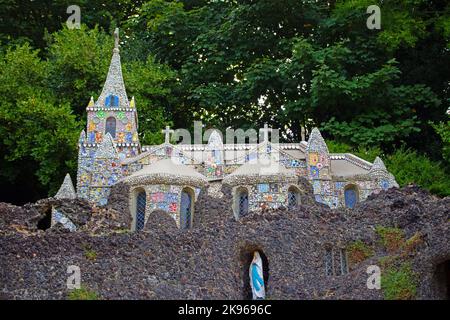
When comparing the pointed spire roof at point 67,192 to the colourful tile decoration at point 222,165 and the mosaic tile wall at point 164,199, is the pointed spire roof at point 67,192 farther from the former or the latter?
the mosaic tile wall at point 164,199

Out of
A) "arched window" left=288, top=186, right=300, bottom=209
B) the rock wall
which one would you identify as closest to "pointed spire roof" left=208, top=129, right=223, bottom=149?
"arched window" left=288, top=186, right=300, bottom=209

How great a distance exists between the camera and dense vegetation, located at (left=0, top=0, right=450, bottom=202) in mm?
35125

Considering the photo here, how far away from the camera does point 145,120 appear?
127 ft

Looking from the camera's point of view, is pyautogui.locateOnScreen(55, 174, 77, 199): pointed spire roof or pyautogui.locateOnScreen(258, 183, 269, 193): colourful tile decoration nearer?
pyautogui.locateOnScreen(258, 183, 269, 193): colourful tile decoration

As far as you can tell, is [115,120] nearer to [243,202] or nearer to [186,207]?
[186,207]

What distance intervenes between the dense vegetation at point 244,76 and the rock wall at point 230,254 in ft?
34.3

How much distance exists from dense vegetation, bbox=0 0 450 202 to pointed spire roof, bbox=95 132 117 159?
5778 mm

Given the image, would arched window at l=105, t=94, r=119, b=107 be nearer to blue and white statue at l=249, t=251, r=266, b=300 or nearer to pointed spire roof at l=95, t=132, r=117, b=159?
pointed spire roof at l=95, t=132, r=117, b=159

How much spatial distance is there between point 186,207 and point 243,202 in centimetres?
223

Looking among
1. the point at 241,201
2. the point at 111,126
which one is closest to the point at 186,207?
the point at 241,201

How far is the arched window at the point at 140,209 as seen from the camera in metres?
26.6

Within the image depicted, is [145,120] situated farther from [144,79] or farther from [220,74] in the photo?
[220,74]

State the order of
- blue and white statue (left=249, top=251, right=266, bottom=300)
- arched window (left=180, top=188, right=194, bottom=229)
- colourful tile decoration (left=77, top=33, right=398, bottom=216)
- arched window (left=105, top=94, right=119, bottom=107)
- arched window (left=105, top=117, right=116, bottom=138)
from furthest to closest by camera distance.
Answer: arched window (left=105, top=94, right=119, bottom=107)
arched window (left=105, top=117, right=116, bottom=138)
colourful tile decoration (left=77, top=33, right=398, bottom=216)
arched window (left=180, top=188, right=194, bottom=229)
blue and white statue (left=249, top=251, right=266, bottom=300)
